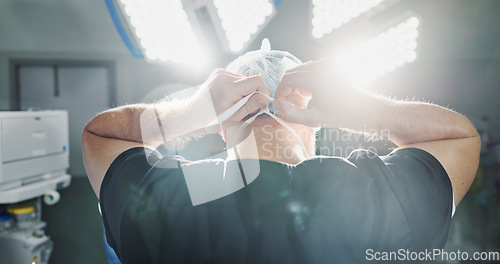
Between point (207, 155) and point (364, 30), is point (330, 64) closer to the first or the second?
point (364, 30)

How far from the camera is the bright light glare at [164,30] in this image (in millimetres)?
929

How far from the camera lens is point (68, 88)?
10.2 ft

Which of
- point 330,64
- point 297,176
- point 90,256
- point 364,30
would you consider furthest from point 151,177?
point 90,256

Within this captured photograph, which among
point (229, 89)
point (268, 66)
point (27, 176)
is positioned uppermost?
point (268, 66)

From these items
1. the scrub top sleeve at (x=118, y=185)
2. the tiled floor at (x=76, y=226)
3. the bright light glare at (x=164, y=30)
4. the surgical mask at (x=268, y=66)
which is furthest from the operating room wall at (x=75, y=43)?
the scrub top sleeve at (x=118, y=185)

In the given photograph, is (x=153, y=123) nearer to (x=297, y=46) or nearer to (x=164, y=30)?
(x=164, y=30)

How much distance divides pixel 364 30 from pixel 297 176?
2.49 feet

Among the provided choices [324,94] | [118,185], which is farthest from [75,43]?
[324,94]

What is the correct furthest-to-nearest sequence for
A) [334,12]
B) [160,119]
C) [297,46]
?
[297,46]
[334,12]
[160,119]

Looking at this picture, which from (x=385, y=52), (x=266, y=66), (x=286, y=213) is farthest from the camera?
(x=385, y=52)

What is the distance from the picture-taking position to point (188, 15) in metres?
0.90

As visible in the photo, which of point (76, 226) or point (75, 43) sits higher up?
point (75, 43)

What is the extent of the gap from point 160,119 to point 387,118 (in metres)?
0.49

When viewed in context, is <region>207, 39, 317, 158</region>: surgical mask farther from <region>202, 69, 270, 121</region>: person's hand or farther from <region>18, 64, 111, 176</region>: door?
<region>18, 64, 111, 176</region>: door
